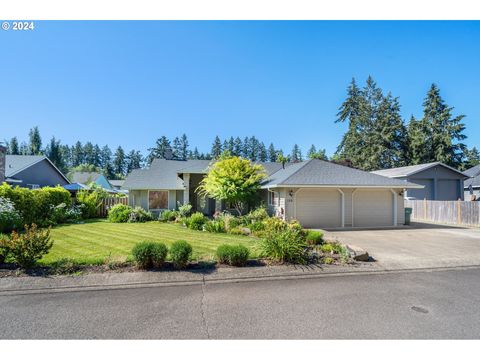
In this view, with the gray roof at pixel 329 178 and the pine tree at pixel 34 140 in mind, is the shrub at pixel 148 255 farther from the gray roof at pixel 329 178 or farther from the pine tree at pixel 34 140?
the pine tree at pixel 34 140

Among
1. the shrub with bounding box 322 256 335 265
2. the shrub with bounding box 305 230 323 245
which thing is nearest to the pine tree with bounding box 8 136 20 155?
the shrub with bounding box 305 230 323 245

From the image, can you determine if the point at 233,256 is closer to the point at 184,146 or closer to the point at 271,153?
the point at 271,153

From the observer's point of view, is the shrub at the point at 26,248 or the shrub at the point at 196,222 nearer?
the shrub at the point at 26,248

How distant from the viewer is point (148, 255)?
Answer: 6129mm

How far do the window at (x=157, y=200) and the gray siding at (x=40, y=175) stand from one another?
45.0ft

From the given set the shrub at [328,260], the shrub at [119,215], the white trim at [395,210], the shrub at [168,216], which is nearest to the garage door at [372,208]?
the white trim at [395,210]

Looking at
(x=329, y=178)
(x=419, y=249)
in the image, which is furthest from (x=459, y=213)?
(x=419, y=249)

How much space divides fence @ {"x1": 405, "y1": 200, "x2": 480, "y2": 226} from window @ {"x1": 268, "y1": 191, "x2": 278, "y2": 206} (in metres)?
12.6

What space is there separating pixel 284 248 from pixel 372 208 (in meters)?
10.7

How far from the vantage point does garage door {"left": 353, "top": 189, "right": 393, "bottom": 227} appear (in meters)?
15.0

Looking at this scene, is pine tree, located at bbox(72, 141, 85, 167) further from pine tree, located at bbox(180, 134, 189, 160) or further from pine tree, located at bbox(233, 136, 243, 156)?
pine tree, located at bbox(233, 136, 243, 156)

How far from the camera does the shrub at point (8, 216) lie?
35.1 feet

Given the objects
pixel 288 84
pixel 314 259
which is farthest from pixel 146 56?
pixel 314 259
